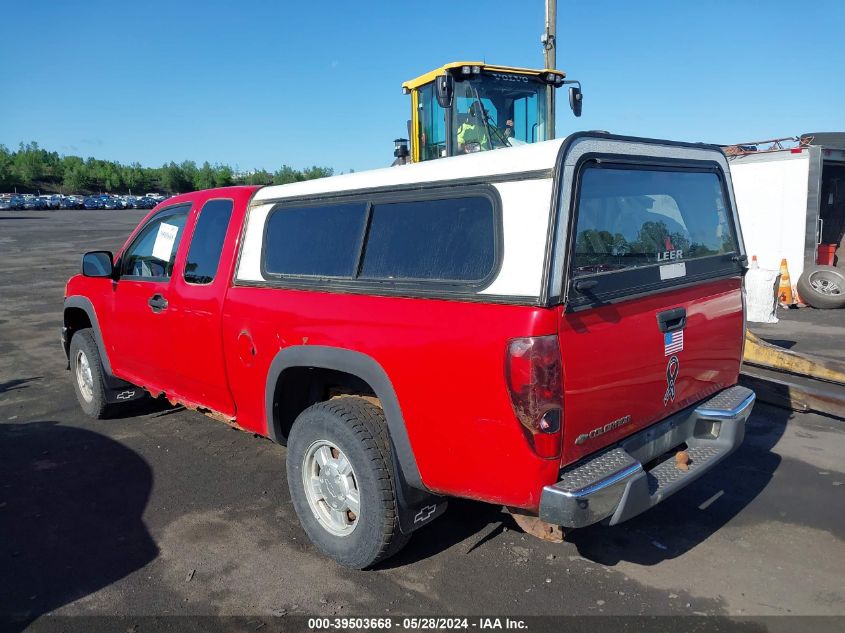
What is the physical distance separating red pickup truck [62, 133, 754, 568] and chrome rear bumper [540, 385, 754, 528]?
0.5 inches

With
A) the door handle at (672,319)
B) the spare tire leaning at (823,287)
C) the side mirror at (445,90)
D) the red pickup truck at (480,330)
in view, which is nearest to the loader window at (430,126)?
the side mirror at (445,90)

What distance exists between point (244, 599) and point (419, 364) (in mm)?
1512

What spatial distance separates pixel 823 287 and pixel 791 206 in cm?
154

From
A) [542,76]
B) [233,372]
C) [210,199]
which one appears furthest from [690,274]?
[542,76]

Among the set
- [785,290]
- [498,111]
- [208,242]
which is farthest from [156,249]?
[785,290]

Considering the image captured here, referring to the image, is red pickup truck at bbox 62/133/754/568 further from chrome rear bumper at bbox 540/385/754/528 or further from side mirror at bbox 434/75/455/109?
side mirror at bbox 434/75/455/109

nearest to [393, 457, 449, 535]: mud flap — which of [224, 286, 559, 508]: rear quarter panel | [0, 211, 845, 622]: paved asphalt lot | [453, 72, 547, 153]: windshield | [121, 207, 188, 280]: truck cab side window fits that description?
[224, 286, 559, 508]: rear quarter panel

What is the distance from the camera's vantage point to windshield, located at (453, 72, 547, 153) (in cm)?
816

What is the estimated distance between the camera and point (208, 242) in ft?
14.4

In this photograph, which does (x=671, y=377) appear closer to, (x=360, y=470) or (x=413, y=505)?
(x=413, y=505)

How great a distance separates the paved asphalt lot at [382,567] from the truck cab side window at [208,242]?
1.47 meters

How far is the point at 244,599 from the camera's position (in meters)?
3.24

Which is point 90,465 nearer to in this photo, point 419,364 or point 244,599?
point 244,599

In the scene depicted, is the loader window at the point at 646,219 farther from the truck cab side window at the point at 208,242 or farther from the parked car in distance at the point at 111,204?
the parked car in distance at the point at 111,204
